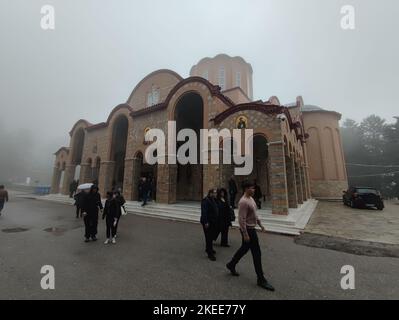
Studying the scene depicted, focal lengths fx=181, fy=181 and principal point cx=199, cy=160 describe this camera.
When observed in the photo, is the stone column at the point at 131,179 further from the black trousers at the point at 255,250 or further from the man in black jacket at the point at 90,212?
the black trousers at the point at 255,250

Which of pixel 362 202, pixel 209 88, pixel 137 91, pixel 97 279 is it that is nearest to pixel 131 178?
pixel 209 88

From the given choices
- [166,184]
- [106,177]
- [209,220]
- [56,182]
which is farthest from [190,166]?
[56,182]

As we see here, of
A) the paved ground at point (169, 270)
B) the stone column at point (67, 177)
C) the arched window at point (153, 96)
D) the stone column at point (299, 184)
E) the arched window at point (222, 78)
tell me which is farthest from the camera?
the arched window at point (222, 78)

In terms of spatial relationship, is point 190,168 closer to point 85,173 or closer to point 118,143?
point 118,143

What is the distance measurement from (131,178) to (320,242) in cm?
1206

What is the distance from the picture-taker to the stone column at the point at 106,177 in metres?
15.3

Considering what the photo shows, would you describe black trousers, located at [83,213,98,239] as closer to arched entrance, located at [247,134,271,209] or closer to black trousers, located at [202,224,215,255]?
black trousers, located at [202,224,215,255]

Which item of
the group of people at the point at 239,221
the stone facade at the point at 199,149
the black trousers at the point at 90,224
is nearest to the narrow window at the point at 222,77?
the stone facade at the point at 199,149

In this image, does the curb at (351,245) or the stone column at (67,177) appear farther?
the stone column at (67,177)

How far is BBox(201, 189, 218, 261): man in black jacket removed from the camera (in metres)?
4.48

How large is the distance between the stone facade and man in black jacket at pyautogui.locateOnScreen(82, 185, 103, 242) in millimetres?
5857

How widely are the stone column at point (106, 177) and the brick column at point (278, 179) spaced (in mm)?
13149

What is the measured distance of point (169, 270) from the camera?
12.3ft

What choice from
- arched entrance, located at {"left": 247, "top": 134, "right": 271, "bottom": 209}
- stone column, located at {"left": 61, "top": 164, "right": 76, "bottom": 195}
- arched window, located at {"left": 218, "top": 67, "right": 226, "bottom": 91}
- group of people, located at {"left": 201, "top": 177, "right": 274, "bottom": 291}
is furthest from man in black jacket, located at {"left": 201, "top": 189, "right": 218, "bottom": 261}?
stone column, located at {"left": 61, "top": 164, "right": 76, "bottom": 195}
